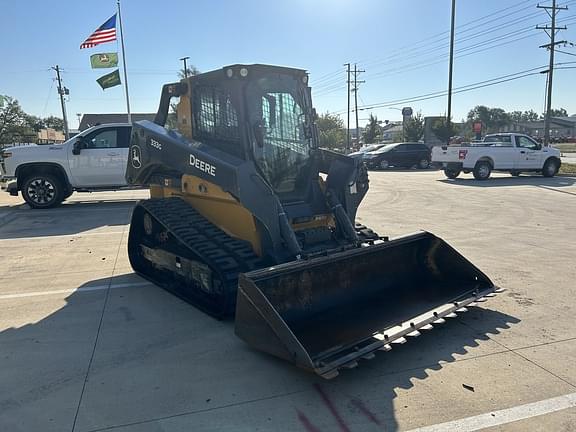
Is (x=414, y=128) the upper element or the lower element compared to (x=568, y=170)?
upper

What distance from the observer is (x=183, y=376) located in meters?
3.48

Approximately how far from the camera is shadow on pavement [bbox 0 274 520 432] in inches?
116

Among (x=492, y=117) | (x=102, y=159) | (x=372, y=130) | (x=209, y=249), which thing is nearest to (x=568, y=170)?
(x=102, y=159)

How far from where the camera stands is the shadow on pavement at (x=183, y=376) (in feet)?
9.70

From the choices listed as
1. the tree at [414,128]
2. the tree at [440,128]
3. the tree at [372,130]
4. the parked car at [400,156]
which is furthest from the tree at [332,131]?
the parked car at [400,156]

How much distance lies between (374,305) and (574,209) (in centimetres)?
940

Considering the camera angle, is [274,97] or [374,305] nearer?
[374,305]

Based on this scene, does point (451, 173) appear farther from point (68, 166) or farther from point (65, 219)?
point (65, 219)

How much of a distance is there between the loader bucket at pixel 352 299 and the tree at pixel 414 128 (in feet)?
155

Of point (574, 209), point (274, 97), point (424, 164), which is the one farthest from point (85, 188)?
point (424, 164)

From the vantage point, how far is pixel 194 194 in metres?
5.37

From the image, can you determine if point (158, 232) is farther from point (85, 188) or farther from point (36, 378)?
point (85, 188)

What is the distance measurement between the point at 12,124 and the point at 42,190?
35670 mm

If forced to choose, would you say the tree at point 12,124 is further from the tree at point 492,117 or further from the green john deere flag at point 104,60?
the tree at point 492,117
